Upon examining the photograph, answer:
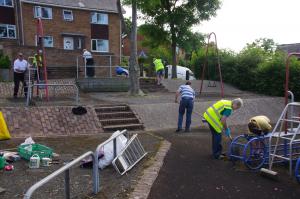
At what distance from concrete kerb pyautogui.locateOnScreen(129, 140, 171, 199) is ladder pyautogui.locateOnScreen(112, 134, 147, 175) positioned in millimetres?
335

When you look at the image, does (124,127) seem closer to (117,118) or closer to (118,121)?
(118,121)

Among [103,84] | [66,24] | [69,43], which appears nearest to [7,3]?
[66,24]

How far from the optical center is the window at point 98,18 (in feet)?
119

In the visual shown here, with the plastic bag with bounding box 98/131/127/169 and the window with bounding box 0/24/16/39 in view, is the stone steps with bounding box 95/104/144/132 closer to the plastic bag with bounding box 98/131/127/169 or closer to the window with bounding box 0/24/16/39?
the plastic bag with bounding box 98/131/127/169

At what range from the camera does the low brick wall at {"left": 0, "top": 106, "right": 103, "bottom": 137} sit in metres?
9.88

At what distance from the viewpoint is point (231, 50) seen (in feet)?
75.7

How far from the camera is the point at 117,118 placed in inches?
460

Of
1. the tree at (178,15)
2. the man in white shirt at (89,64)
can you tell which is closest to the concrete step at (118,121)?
the man in white shirt at (89,64)

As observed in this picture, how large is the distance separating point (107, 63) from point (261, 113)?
1335 cm

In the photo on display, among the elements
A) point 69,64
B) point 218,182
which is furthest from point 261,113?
point 69,64

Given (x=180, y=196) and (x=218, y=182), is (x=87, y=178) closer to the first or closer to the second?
(x=180, y=196)

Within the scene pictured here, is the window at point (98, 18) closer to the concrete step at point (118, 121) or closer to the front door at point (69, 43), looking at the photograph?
the front door at point (69, 43)

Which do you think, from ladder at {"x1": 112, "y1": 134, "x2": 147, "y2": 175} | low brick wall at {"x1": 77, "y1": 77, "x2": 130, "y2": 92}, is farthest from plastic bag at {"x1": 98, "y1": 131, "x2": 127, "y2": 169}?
low brick wall at {"x1": 77, "y1": 77, "x2": 130, "y2": 92}

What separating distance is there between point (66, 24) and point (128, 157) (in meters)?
30.2
